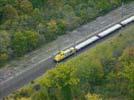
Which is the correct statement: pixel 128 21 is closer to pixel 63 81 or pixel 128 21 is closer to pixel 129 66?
pixel 129 66

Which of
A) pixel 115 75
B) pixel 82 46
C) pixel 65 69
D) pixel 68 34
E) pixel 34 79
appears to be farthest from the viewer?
pixel 68 34

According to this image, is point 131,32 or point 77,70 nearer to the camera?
point 77,70

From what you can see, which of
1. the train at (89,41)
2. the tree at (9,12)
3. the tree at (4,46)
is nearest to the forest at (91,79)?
the train at (89,41)

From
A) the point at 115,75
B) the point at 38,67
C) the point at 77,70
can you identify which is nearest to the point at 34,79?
the point at 38,67

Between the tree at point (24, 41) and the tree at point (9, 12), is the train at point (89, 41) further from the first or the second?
the tree at point (9, 12)

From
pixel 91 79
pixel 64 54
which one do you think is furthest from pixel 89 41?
pixel 91 79

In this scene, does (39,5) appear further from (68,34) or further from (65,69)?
(65,69)
